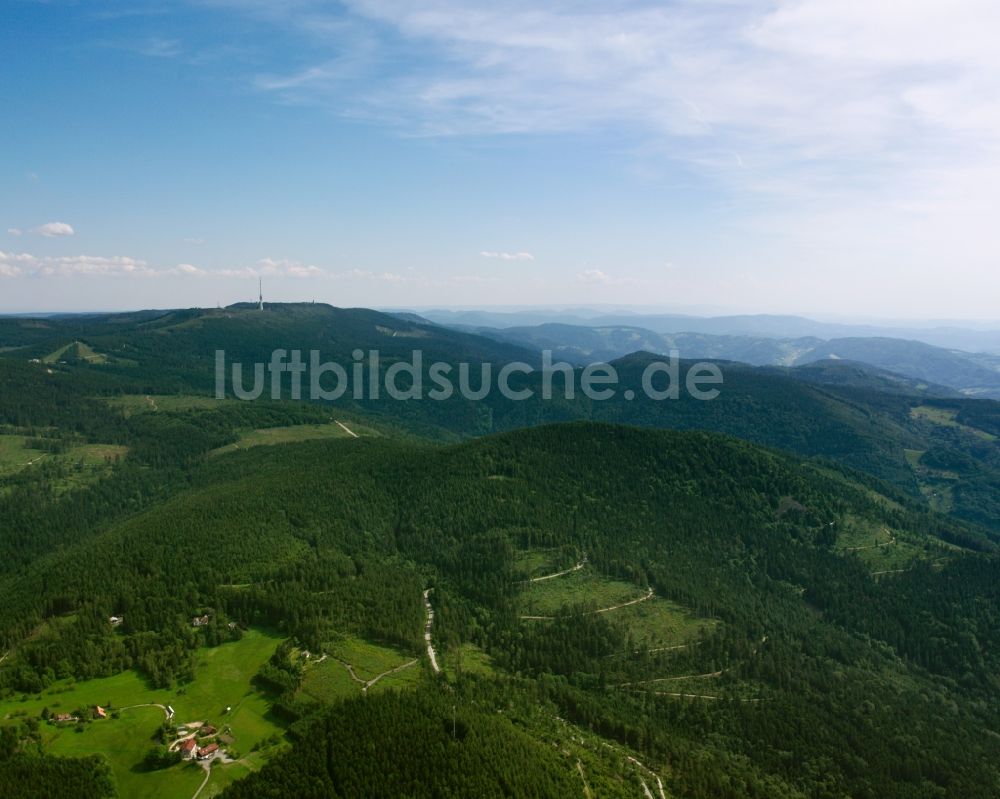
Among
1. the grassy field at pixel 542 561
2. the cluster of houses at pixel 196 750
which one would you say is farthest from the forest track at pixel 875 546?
the cluster of houses at pixel 196 750

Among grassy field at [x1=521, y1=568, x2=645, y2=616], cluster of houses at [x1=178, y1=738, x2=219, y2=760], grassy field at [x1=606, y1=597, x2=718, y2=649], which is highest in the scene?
cluster of houses at [x1=178, y1=738, x2=219, y2=760]

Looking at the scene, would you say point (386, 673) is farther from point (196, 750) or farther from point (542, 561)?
point (542, 561)

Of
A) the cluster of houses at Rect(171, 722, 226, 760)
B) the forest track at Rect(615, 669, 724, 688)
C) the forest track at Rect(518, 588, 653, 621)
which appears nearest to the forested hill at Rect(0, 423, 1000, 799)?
the forest track at Rect(615, 669, 724, 688)

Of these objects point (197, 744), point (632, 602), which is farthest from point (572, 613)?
point (197, 744)

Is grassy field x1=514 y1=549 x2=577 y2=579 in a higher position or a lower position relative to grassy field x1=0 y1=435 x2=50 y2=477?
lower

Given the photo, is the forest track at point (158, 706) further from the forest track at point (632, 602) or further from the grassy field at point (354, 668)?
the forest track at point (632, 602)

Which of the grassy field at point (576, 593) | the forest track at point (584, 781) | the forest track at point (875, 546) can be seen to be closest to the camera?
the forest track at point (584, 781)

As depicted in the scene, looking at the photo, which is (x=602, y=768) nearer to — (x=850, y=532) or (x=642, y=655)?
(x=642, y=655)

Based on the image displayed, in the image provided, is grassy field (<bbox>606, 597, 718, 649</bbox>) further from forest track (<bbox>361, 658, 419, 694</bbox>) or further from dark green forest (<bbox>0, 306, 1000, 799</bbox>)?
forest track (<bbox>361, 658, 419, 694</bbox>)
